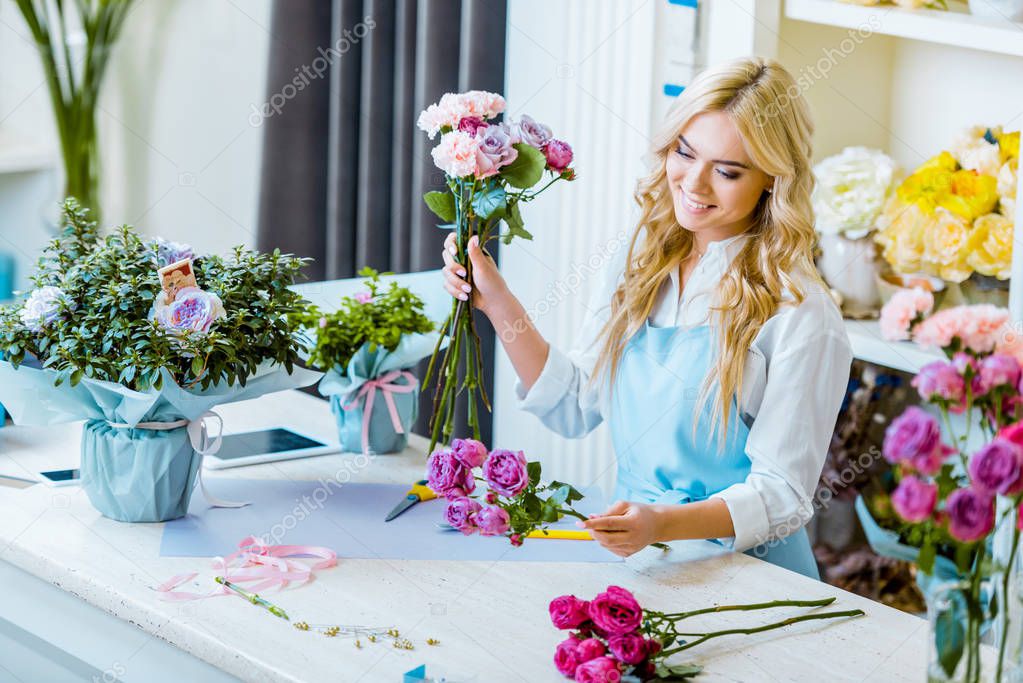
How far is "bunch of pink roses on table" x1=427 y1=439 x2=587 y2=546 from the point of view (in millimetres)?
1296

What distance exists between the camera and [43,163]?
3.55 meters

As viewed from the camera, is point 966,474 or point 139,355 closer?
point 966,474

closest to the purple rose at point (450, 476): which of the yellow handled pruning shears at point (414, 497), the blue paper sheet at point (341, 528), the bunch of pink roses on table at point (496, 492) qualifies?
the bunch of pink roses on table at point (496, 492)

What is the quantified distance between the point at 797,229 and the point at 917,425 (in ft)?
2.82

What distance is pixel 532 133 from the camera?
1699 mm

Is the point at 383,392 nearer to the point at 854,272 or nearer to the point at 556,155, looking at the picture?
the point at 556,155

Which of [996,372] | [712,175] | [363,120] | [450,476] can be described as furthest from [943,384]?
[363,120]

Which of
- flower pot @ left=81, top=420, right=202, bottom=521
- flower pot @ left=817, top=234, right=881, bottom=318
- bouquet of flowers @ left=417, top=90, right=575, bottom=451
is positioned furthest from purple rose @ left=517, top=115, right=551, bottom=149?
flower pot @ left=817, top=234, right=881, bottom=318

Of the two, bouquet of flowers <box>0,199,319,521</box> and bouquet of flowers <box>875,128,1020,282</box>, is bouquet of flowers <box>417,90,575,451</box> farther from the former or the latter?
bouquet of flowers <box>875,128,1020,282</box>

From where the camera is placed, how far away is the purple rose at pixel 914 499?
2.98 feet

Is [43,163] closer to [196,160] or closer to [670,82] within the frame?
[196,160]

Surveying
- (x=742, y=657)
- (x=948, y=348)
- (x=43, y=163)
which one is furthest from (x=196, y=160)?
(x=948, y=348)

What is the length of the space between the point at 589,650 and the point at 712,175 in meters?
0.76

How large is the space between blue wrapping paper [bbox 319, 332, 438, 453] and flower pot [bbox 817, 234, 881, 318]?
3.24 ft
